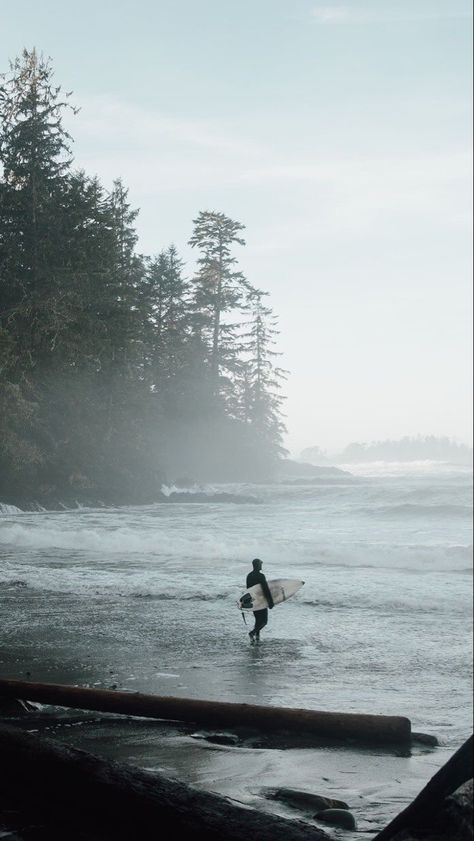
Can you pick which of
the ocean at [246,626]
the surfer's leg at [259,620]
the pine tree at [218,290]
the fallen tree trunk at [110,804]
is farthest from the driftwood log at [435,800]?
the pine tree at [218,290]

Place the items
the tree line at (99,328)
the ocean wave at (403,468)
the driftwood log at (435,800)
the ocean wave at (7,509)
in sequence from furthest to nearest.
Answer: the ocean wave at (403,468) < the ocean wave at (7,509) < the tree line at (99,328) < the driftwood log at (435,800)

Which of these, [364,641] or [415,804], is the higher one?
[415,804]

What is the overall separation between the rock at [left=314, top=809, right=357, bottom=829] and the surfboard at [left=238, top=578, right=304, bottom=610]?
4042 millimetres

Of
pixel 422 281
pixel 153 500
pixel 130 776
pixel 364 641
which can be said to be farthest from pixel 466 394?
pixel 130 776

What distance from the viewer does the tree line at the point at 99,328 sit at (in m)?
6.84

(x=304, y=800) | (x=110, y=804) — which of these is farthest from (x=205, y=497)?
(x=110, y=804)

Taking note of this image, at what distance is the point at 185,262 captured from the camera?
741cm

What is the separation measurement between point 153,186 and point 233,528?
12.7 ft

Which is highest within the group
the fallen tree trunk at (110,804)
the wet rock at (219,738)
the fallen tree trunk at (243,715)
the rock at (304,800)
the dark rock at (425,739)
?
the fallen tree trunk at (110,804)

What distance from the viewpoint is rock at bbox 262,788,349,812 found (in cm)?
327

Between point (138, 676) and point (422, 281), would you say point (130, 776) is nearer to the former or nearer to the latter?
point (138, 676)

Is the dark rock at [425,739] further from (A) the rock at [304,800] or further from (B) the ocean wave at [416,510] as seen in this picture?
(B) the ocean wave at [416,510]

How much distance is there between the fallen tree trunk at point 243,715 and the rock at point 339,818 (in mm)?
859

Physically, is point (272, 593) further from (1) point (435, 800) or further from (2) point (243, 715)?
(1) point (435, 800)
